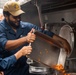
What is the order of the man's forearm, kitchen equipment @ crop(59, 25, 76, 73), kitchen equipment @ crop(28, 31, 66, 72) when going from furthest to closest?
1. kitchen equipment @ crop(59, 25, 76, 73)
2. kitchen equipment @ crop(28, 31, 66, 72)
3. the man's forearm

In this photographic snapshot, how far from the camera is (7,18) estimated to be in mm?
2230

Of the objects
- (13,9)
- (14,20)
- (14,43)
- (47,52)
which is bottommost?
(47,52)

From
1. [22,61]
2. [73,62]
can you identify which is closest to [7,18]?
[22,61]

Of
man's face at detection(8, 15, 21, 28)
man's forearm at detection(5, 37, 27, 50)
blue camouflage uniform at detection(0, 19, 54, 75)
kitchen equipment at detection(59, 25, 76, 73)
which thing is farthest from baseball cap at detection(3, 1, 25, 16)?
kitchen equipment at detection(59, 25, 76, 73)

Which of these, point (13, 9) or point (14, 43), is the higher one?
point (13, 9)

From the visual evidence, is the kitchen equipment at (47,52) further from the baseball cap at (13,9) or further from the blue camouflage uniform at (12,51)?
the baseball cap at (13,9)

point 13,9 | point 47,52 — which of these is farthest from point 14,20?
point 47,52

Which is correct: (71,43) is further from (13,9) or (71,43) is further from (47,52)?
(13,9)

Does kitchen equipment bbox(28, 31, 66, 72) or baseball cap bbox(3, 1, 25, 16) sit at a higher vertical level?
baseball cap bbox(3, 1, 25, 16)

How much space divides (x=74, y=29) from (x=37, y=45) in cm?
51

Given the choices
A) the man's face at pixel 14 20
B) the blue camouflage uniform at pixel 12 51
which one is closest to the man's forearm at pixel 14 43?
the blue camouflage uniform at pixel 12 51

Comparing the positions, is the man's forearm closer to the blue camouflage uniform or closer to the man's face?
the blue camouflage uniform

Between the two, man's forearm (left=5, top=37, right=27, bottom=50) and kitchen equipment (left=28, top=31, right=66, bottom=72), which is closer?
man's forearm (left=5, top=37, right=27, bottom=50)

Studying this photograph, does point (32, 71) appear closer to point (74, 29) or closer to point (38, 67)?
point (38, 67)
